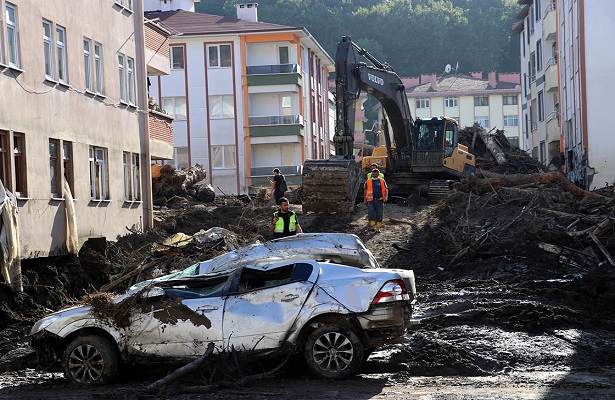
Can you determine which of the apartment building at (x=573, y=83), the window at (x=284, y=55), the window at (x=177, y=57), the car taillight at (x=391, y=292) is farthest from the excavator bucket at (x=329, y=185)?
the window at (x=177, y=57)

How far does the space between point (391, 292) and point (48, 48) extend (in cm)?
1497

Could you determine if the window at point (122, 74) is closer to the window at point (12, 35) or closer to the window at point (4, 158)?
the window at point (12, 35)

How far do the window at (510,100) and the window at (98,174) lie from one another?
273 feet

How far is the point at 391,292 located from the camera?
1229 cm

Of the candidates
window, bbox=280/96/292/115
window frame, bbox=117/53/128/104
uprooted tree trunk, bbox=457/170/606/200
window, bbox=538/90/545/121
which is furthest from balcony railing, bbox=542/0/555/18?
window frame, bbox=117/53/128/104

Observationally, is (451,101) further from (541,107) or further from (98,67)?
(98,67)

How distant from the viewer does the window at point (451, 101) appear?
107m

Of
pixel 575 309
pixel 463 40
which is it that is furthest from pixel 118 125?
pixel 463 40

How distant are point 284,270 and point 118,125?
59.0 feet

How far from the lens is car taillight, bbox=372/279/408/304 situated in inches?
482

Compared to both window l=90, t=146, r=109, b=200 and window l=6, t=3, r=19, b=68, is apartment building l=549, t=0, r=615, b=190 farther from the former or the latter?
window l=6, t=3, r=19, b=68

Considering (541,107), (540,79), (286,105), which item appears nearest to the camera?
(540,79)

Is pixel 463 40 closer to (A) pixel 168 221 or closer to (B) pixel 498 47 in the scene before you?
(B) pixel 498 47

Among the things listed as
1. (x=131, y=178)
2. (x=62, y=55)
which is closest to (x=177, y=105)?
(x=131, y=178)
